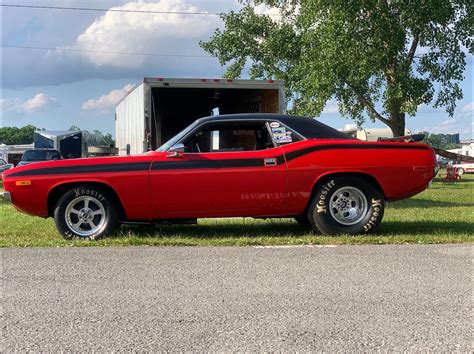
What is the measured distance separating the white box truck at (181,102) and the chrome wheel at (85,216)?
4.17m

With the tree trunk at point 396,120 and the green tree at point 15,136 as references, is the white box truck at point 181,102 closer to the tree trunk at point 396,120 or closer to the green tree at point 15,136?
the tree trunk at point 396,120

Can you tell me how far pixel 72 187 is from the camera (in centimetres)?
709

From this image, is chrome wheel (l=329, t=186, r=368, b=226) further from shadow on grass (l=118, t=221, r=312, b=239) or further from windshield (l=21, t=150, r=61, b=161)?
windshield (l=21, t=150, r=61, b=161)

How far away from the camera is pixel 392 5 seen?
20391 millimetres

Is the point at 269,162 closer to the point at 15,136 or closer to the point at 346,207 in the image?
the point at 346,207

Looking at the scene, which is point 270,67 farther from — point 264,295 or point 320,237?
point 264,295

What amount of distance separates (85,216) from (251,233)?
236 centimetres

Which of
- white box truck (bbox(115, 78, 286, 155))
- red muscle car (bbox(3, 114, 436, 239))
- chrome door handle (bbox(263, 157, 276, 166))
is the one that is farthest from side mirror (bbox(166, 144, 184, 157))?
white box truck (bbox(115, 78, 286, 155))

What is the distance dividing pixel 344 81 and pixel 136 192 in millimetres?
16262

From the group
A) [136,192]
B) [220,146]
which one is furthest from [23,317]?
[220,146]

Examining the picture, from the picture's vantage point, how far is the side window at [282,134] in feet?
24.1

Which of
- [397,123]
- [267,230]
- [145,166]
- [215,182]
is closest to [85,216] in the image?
[145,166]

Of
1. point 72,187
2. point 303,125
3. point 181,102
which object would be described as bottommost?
point 72,187

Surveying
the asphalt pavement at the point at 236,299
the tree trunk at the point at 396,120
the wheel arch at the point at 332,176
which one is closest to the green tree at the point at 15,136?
the tree trunk at the point at 396,120
